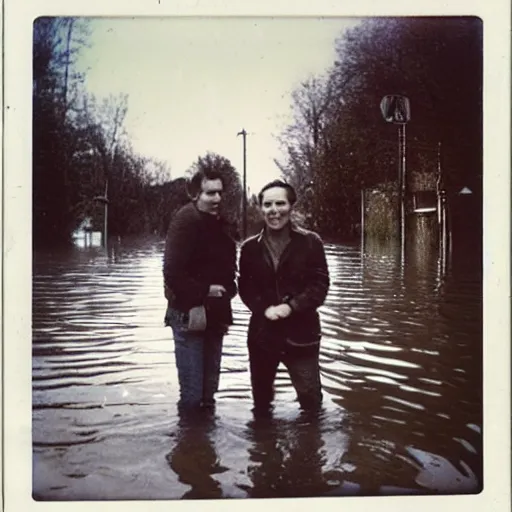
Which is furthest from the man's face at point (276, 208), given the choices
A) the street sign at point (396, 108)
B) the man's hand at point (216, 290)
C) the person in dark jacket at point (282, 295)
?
the street sign at point (396, 108)

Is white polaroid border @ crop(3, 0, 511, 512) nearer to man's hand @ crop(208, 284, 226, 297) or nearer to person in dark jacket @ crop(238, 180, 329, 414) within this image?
person in dark jacket @ crop(238, 180, 329, 414)

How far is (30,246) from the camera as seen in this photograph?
1277mm

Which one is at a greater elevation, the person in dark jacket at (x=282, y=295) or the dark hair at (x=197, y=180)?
the dark hair at (x=197, y=180)

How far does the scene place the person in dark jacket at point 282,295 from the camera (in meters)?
1.27

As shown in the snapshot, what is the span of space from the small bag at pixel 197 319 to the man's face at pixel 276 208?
0.19m

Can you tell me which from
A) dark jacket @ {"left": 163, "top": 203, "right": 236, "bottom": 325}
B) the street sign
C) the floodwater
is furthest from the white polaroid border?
dark jacket @ {"left": 163, "top": 203, "right": 236, "bottom": 325}

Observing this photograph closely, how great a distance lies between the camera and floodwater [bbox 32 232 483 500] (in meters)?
1.25

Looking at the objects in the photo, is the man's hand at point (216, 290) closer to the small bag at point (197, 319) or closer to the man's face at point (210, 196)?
the small bag at point (197, 319)

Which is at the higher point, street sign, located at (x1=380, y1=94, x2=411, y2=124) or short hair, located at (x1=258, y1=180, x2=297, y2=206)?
street sign, located at (x1=380, y1=94, x2=411, y2=124)

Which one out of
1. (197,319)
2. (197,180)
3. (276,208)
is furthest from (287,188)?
(197,319)

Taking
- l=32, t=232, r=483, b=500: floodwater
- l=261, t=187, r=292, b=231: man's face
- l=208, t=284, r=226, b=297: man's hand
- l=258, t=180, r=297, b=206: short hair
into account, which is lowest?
l=32, t=232, r=483, b=500: floodwater

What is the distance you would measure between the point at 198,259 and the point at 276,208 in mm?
168

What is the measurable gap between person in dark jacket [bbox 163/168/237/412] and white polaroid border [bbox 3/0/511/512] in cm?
22
